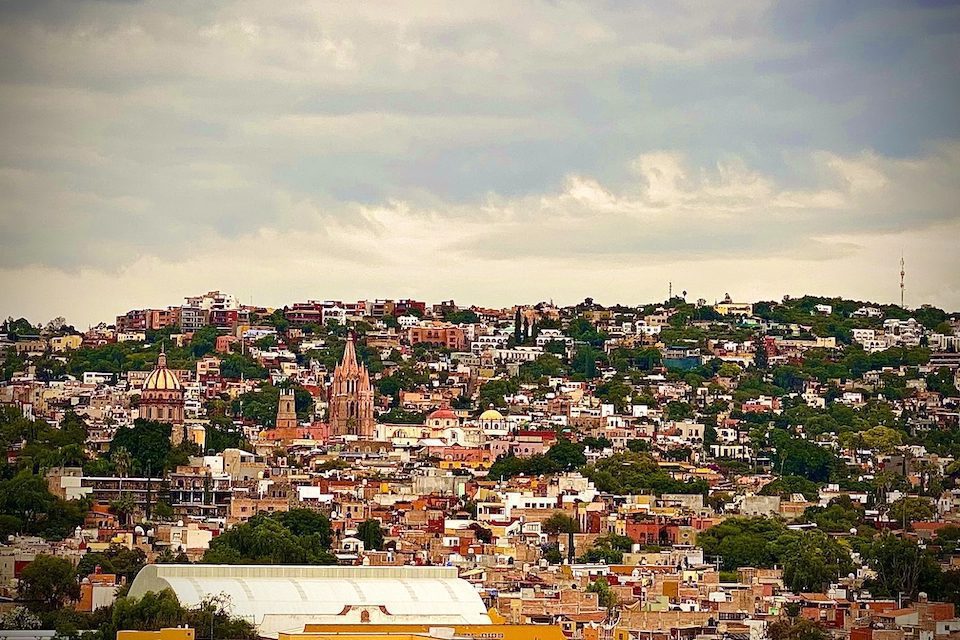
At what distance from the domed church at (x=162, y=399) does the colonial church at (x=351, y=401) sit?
211 inches

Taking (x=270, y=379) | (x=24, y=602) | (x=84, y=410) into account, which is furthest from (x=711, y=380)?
(x=24, y=602)

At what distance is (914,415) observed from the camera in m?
101

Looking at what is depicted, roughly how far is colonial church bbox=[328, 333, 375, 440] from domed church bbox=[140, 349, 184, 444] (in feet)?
17.6

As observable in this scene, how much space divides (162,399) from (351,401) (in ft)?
29.5

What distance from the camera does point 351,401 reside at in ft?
326

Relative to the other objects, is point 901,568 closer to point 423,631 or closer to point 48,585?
point 48,585

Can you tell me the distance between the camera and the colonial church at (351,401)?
97500 millimetres

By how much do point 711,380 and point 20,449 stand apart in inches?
1511

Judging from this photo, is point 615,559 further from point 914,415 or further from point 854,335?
point 854,335

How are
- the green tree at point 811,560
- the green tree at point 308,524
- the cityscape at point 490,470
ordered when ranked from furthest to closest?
the green tree at point 308,524 < the green tree at point 811,560 < the cityscape at point 490,470

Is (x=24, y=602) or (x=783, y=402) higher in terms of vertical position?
(x=783, y=402)

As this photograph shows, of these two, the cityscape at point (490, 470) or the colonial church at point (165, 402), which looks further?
the colonial church at point (165, 402)

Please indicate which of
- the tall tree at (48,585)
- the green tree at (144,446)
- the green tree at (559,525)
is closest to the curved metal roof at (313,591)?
the tall tree at (48,585)

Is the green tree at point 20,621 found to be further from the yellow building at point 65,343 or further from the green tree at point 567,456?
the yellow building at point 65,343
